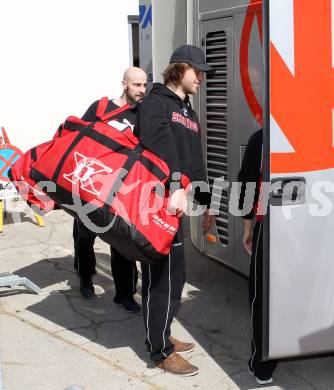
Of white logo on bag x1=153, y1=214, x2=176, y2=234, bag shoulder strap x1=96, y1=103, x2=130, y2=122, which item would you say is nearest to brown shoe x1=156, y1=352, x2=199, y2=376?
white logo on bag x1=153, y1=214, x2=176, y2=234

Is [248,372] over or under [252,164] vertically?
under

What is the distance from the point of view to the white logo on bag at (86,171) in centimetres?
333

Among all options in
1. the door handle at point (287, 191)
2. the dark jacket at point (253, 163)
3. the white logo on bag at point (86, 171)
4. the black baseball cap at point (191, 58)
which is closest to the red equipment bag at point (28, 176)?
the white logo on bag at point (86, 171)

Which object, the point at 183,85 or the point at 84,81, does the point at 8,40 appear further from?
the point at 183,85

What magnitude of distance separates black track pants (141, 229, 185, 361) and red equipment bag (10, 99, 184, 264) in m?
0.13

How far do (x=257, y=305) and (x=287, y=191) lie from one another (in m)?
0.64

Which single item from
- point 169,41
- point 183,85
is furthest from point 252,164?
point 169,41

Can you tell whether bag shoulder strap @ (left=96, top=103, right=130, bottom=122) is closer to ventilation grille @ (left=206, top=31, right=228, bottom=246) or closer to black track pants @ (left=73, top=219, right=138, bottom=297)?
ventilation grille @ (left=206, top=31, right=228, bottom=246)

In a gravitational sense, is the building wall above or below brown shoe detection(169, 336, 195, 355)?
above

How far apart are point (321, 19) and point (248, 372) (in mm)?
1920

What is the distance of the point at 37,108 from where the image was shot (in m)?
8.07

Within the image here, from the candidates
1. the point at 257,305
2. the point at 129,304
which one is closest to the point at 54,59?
the point at 129,304

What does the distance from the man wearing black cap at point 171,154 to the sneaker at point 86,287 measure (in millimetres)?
1226

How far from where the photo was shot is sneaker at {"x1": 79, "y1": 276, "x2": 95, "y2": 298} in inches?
191
